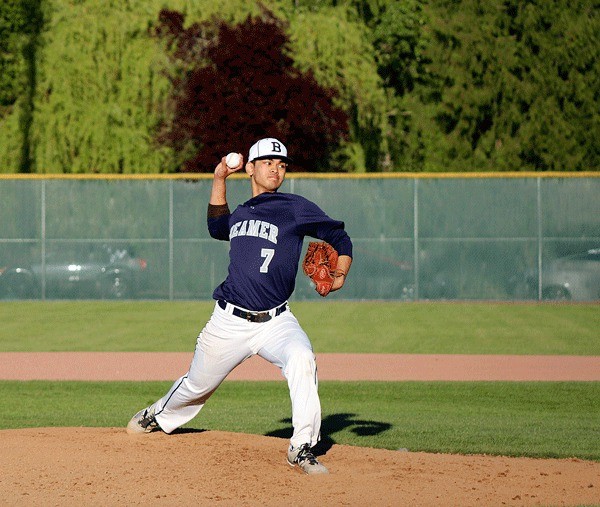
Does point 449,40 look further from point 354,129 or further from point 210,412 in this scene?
point 210,412

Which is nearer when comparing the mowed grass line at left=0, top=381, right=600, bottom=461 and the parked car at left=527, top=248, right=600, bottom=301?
the mowed grass line at left=0, top=381, right=600, bottom=461

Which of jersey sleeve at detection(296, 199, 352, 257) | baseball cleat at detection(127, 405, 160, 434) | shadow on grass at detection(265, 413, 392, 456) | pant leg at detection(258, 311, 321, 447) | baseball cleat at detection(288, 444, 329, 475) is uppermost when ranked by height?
jersey sleeve at detection(296, 199, 352, 257)

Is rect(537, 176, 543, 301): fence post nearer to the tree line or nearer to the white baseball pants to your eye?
the tree line

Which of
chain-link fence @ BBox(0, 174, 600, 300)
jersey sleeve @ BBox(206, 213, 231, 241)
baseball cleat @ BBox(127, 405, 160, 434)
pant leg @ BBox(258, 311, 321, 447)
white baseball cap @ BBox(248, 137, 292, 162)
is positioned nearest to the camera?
pant leg @ BBox(258, 311, 321, 447)

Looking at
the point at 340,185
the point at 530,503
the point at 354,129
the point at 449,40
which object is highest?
the point at 449,40

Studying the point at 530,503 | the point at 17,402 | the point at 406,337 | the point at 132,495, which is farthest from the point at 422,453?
the point at 406,337

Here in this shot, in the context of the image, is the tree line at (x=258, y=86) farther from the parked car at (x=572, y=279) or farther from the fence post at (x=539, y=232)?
the parked car at (x=572, y=279)

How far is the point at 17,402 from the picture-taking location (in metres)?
12.2

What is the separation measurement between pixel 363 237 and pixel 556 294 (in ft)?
13.7

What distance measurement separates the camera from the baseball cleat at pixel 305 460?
773 cm

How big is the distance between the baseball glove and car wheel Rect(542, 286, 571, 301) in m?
18.8

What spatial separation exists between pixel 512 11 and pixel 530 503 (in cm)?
3647

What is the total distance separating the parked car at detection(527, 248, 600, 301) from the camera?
2616cm

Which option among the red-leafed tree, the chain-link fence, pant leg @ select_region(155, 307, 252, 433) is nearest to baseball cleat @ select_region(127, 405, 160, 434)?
pant leg @ select_region(155, 307, 252, 433)
